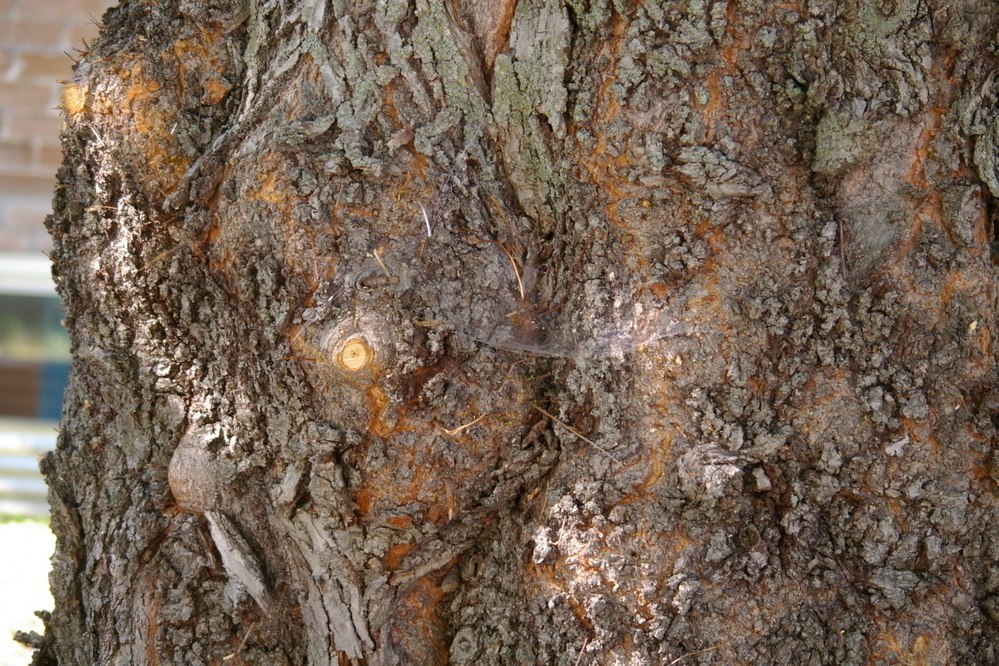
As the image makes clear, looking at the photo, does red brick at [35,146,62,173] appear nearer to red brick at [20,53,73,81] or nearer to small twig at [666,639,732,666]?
red brick at [20,53,73,81]

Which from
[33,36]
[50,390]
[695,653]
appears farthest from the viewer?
[50,390]

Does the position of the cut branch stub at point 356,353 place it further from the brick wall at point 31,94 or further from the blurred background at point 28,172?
the brick wall at point 31,94

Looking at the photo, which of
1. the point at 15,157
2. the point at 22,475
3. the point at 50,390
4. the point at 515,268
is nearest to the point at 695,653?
the point at 515,268

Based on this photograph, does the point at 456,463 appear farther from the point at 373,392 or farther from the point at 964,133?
the point at 964,133

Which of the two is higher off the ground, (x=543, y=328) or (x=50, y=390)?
(x=50, y=390)

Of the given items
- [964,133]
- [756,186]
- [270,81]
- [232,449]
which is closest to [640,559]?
[756,186]

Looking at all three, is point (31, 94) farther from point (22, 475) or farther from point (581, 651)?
point (581, 651)
